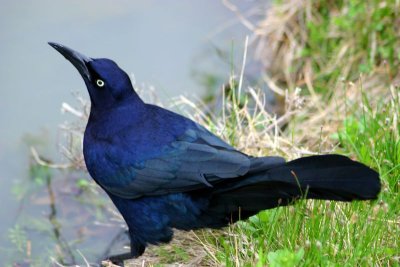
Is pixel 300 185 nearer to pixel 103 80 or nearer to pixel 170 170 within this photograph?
pixel 170 170

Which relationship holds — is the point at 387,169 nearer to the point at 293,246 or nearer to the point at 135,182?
the point at 293,246

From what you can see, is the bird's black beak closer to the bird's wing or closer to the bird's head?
the bird's head

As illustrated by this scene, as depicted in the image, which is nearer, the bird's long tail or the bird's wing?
the bird's long tail

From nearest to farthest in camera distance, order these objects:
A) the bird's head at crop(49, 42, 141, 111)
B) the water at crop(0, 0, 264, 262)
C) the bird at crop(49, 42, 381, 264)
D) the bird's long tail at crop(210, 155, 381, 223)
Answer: the bird's long tail at crop(210, 155, 381, 223), the bird at crop(49, 42, 381, 264), the bird's head at crop(49, 42, 141, 111), the water at crop(0, 0, 264, 262)

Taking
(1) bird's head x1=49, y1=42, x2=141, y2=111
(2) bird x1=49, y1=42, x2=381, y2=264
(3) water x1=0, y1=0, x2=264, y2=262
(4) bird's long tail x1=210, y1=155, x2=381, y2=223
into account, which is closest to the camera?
(4) bird's long tail x1=210, y1=155, x2=381, y2=223

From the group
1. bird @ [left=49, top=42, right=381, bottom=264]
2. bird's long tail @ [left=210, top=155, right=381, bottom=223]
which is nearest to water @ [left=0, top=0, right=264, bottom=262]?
bird @ [left=49, top=42, right=381, bottom=264]

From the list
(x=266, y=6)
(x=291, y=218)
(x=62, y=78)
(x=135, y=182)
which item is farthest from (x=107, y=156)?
(x=266, y=6)

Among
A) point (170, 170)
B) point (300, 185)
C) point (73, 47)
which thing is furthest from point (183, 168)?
point (73, 47)

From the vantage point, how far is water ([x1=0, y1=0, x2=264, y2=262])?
5367 mm

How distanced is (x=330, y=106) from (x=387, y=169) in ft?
4.18

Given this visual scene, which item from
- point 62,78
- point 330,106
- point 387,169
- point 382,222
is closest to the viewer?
point 382,222

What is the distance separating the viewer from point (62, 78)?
19.2 ft

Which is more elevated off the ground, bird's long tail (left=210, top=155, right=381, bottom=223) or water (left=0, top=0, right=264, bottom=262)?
water (left=0, top=0, right=264, bottom=262)

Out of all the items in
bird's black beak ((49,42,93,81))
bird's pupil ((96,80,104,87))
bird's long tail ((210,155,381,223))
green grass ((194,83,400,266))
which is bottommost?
green grass ((194,83,400,266))
